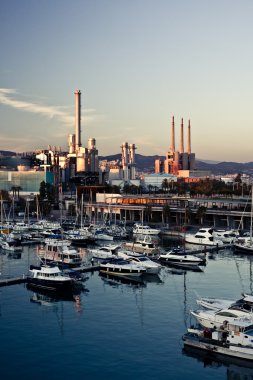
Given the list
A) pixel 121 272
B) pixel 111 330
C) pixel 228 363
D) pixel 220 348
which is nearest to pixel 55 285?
pixel 121 272

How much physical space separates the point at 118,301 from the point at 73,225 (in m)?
34.9

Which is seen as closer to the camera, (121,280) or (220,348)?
(220,348)

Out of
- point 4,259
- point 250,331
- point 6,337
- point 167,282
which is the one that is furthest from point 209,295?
point 4,259

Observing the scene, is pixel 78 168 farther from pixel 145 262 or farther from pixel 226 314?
pixel 226 314

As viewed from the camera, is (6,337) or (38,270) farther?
(38,270)

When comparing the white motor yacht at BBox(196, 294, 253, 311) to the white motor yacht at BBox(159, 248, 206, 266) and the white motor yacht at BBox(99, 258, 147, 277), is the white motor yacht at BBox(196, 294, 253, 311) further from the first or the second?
the white motor yacht at BBox(159, 248, 206, 266)

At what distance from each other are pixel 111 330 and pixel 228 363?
5.80 metres

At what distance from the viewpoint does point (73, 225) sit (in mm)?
64125

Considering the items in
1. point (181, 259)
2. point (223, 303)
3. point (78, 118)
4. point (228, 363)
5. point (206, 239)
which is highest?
point (78, 118)

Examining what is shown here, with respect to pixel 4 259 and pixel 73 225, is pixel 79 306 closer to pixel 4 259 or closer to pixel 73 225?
pixel 4 259

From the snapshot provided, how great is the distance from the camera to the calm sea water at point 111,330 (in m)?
20.5

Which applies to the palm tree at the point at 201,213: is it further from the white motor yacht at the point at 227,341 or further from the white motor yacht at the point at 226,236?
the white motor yacht at the point at 227,341

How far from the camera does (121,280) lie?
116ft

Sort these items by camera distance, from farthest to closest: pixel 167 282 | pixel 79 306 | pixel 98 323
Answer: pixel 167 282 < pixel 79 306 < pixel 98 323
